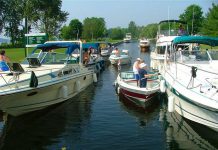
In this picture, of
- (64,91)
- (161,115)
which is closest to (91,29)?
(64,91)

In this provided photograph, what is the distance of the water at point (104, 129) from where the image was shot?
11095 mm

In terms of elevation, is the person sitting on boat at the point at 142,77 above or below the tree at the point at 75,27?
below

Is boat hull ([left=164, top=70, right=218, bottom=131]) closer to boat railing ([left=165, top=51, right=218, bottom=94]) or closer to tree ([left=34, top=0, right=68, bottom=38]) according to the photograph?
boat railing ([left=165, top=51, right=218, bottom=94])

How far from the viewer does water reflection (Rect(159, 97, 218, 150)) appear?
10859mm

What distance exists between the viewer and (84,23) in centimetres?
12150

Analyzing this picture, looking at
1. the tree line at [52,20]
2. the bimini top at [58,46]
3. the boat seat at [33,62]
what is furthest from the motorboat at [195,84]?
the tree line at [52,20]

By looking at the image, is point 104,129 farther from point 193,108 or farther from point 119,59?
point 119,59

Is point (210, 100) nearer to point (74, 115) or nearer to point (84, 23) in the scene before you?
point (74, 115)

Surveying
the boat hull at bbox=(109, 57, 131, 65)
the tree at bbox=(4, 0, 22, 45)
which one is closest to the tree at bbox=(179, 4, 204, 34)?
the tree at bbox=(4, 0, 22, 45)

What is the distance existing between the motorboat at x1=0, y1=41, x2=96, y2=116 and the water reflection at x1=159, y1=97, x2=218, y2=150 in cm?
477

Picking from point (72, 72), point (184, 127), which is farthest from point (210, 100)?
point (72, 72)

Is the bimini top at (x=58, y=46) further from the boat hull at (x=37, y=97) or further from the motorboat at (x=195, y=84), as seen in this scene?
the motorboat at (x=195, y=84)

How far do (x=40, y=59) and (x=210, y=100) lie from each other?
9.53 metres

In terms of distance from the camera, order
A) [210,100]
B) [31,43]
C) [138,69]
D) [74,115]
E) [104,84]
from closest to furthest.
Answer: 1. [210,100]
2. [74,115]
3. [138,69]
4. [31,43]
5. [104,84]
